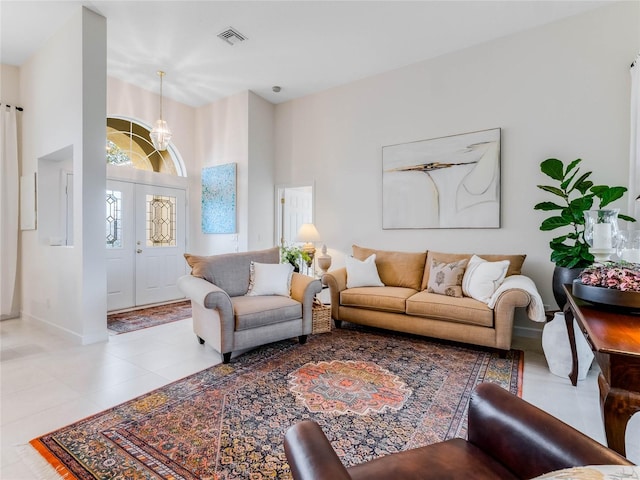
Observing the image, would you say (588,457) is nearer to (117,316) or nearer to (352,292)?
(352,292)

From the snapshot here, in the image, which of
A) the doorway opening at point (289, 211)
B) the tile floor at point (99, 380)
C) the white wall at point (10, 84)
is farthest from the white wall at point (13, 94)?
the doorway opening at point (289, 211)

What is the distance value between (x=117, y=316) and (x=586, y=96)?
240 inches

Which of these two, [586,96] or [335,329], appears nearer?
[586,96]

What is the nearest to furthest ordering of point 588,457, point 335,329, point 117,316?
point 588,457
point 335,329
point 117,316

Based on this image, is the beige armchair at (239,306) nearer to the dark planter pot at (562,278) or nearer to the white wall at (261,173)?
the white wall at (261,173)

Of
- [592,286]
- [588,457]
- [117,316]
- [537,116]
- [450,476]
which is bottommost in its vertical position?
[117,316]

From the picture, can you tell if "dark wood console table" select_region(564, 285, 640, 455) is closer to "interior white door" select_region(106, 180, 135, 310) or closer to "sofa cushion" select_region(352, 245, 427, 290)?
"sofa cushion" select_region(352, 245, 427, 290)

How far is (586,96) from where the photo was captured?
3250 millimetres

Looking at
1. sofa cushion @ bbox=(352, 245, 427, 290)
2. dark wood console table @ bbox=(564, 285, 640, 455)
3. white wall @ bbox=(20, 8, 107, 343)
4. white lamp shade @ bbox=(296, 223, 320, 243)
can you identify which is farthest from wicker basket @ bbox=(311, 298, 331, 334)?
dark wood console table @ bbox=(564, 285, 640, 455)

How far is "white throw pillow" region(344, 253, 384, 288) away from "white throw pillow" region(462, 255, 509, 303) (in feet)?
3.37

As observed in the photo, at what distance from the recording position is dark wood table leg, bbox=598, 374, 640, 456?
1050 mm

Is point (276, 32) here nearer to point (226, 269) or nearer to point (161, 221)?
point (226, 269)

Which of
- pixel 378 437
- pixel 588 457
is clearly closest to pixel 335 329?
pixel 378 437

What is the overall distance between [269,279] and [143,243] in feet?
9.32
